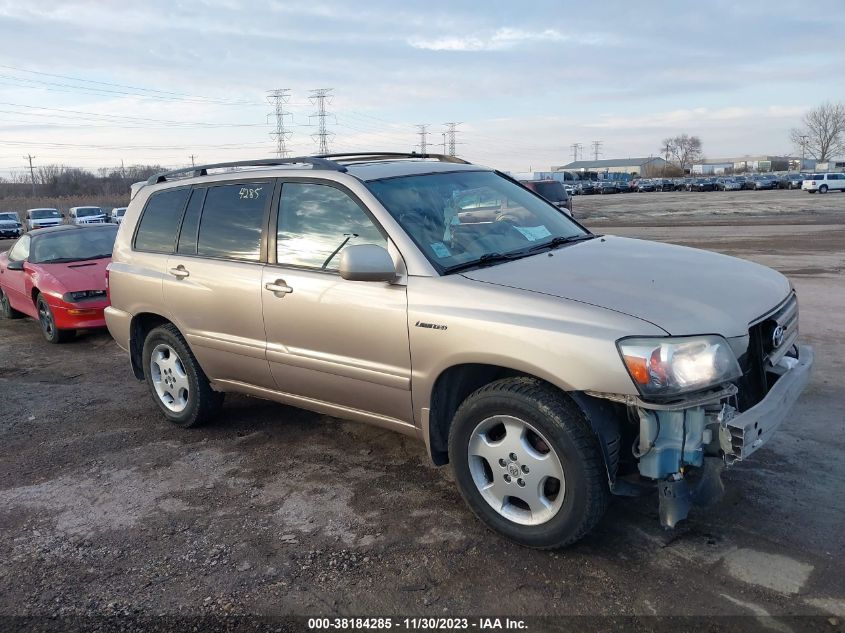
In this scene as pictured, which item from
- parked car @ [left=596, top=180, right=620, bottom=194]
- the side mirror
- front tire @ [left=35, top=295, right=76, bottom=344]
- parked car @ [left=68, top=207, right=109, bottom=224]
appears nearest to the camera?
the side mirror

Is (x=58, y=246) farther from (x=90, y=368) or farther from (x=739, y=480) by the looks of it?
(x=739, y=480)

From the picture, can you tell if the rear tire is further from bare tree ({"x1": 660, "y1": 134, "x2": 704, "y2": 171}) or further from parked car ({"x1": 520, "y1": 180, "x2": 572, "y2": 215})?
bare tree ({"x1": 660, "y1": 134, "x2": 704, "y2": 171})

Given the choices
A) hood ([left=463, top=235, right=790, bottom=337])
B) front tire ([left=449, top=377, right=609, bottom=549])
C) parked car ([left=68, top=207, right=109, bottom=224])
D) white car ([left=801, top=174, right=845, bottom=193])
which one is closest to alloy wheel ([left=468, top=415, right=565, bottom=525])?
front tire ([left=449, top=377, right=609, bottom=549])

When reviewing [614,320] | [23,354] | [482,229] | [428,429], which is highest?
[482,229]

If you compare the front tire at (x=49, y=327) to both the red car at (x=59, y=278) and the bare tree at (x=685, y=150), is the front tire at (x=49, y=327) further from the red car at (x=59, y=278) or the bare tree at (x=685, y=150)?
the bare tree at (x=685, y=150)

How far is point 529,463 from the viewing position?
3.34m

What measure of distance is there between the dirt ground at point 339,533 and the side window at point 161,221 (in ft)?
4.65

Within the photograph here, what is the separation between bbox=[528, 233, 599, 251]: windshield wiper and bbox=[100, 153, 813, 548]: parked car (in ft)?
0.06

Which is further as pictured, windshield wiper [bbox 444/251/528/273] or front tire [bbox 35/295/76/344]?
front tire [bbox 35/295/76/344]

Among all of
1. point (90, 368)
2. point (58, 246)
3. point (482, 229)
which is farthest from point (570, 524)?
point (58, 246)

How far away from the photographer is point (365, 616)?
3014 mm

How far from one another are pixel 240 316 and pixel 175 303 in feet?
2.50

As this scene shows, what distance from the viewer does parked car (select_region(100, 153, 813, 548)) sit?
10.1 ft

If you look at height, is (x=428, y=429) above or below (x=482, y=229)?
below
